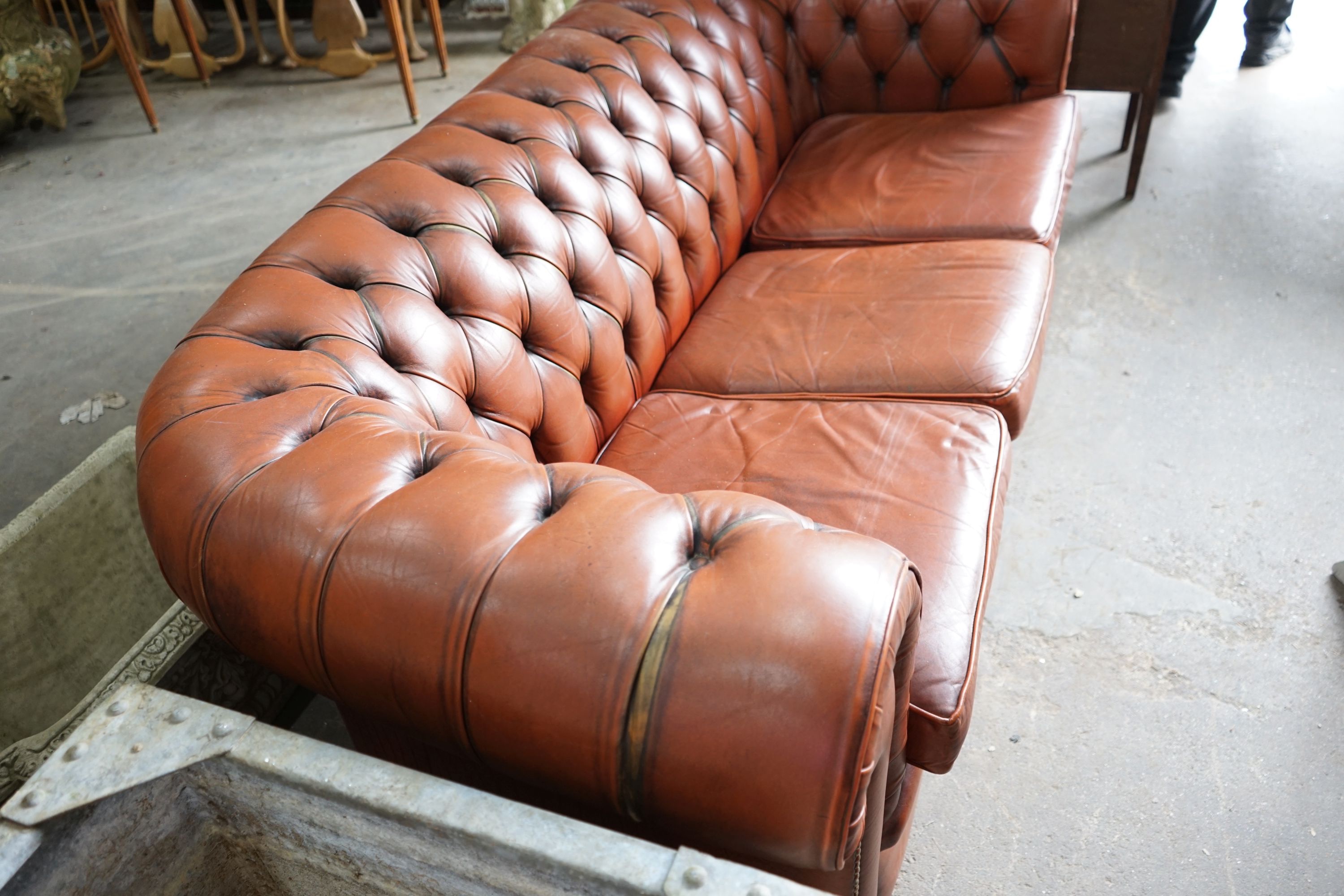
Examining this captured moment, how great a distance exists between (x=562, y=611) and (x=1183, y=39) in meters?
3.23

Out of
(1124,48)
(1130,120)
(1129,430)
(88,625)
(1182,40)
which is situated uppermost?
(1124,48)

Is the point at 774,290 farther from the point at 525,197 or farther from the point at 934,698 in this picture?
the point at 934,698

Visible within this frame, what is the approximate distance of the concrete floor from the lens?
1.35 meters

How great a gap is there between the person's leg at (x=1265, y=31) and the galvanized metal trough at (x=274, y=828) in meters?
3.65

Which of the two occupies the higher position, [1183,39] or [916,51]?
[916,51]

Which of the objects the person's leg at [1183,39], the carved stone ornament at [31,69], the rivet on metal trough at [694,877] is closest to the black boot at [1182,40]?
the person's leg at [1183,39]

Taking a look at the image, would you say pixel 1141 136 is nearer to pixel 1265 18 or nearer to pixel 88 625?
pixel 1265 18

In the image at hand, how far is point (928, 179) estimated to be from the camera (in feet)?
6.40

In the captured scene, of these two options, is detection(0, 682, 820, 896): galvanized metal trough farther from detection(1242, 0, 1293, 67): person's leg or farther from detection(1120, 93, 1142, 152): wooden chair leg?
detection(1242, 0, 1293, 67): person's leg

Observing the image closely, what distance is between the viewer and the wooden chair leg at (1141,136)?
2.50 metres

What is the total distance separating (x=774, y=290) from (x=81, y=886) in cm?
131

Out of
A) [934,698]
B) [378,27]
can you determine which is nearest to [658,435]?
[934,698]

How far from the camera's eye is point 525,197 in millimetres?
1333

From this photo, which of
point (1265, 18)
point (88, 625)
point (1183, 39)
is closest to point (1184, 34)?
point (1183, 39)
